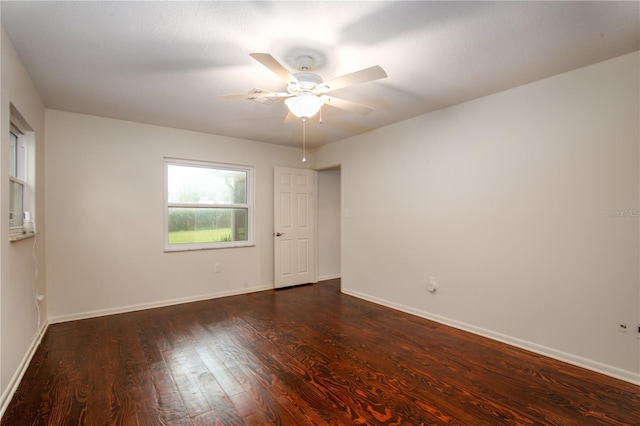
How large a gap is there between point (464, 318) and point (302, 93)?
2.72 meters

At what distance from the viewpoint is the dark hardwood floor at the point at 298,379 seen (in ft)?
5.98

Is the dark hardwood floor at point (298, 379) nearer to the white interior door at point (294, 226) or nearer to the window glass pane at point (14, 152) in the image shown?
the window glass pane at point (14, 152)

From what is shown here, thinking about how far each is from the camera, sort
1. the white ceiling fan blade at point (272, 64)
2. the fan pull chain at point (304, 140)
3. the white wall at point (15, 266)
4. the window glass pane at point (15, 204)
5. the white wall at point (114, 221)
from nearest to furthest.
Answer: the white ceiling fan blade at point (272, 64) < the white wall at point (15, 266) < the window glass pane at point (15, 204) < the white wall at point (114, 221) < the fan pull chain at point (304, 140)

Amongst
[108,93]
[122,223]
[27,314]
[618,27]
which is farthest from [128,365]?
[618,27]

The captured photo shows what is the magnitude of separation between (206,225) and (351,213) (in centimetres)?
212

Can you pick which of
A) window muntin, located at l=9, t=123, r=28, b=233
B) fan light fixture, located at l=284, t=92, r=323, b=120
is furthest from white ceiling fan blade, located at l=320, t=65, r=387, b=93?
window muntin, located at l=9, t=123, r=28, b=233

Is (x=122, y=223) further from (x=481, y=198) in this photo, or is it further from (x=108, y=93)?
(x=481, y=198)

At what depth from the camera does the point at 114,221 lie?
3713 mm

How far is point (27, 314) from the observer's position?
253 centimetres

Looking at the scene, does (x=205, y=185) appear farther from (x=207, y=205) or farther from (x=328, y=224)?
(x=328, y=224)

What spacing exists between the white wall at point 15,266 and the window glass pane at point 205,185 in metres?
1.42

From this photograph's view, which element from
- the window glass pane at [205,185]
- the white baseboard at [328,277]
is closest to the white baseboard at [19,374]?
the window glass pane at [205,185]

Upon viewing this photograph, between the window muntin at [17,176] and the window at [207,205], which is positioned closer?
the window muntin at [17,176]

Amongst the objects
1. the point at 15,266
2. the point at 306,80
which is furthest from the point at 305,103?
the point at 15,266
